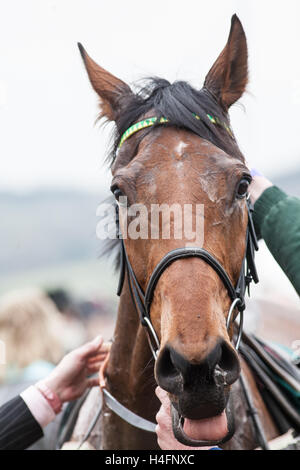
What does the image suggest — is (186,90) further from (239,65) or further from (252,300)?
(252,300)

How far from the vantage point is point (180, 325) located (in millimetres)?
1704

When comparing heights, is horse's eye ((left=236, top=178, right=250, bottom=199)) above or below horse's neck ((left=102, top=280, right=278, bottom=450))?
above

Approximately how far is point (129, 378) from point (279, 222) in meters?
1.28

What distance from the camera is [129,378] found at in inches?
101

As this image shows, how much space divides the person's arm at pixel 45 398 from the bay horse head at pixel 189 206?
0.94 metres

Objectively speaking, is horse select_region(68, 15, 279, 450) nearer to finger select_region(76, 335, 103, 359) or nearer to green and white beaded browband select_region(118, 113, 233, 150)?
green and white beaded browband select_region(118, 113, 233, 150)

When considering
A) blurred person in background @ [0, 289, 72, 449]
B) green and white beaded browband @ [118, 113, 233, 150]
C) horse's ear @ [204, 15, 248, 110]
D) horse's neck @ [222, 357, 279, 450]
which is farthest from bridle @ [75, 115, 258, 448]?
blurred person in background @ [0, 289, 72, 449]

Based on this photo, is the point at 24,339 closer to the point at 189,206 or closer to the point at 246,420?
the point at 246,420

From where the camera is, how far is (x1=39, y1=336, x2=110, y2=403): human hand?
2.96 m

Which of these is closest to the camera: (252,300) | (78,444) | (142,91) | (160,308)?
(160,308)

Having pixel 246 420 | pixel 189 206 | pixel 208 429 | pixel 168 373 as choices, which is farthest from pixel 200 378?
pixel 246 420

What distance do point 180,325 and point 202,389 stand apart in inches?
10.4
